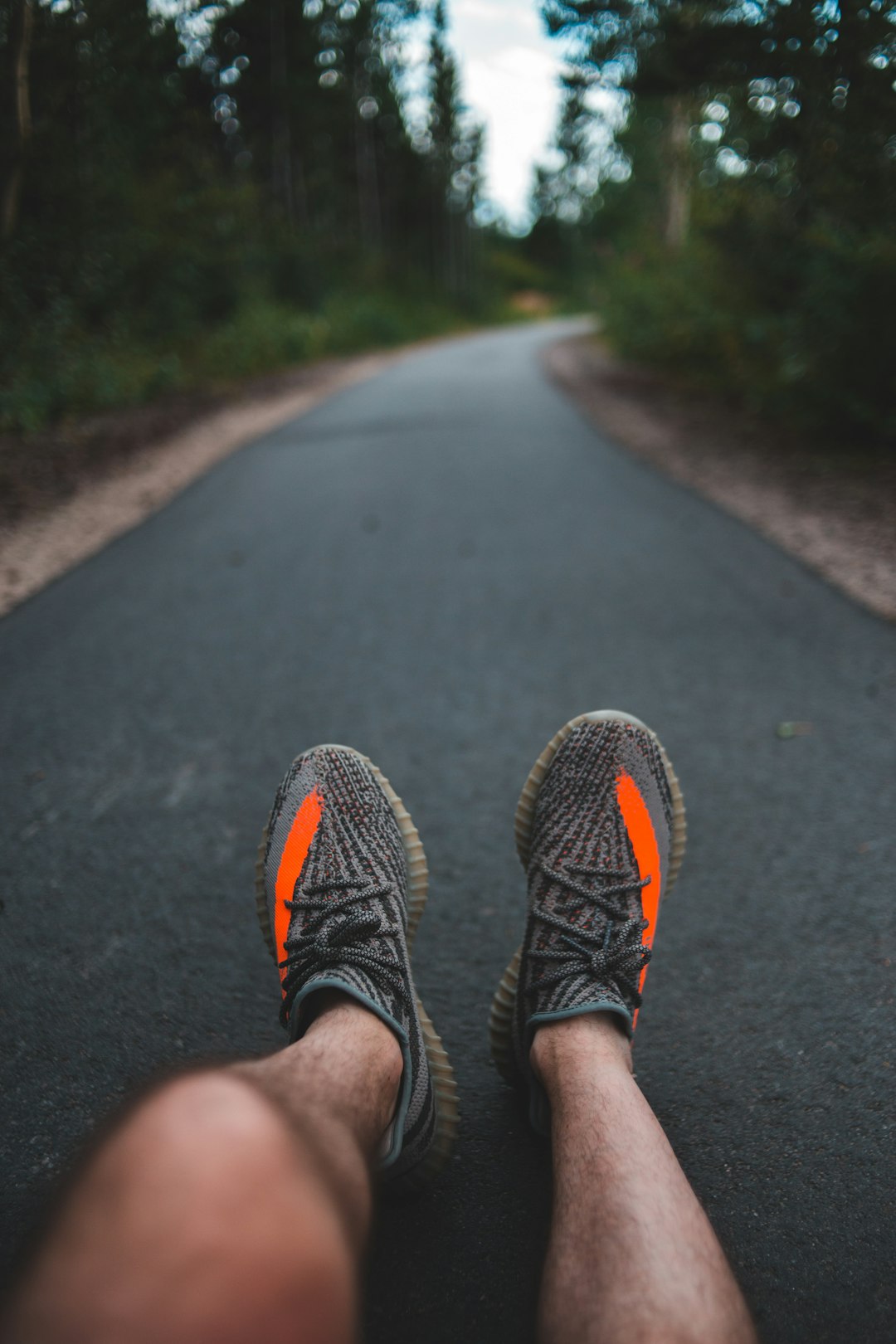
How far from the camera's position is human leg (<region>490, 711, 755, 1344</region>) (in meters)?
0.77

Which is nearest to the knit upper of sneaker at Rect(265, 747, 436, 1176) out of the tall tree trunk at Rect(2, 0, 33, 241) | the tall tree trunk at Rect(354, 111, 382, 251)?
the tall tree trunk at Rect(2, 0, 33, 241)

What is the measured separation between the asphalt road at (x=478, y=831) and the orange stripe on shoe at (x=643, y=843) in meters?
0.14

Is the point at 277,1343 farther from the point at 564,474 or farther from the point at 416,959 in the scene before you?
the point at 564,474

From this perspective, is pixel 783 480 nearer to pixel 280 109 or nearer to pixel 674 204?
pixel 674 204

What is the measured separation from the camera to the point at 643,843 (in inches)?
58.7

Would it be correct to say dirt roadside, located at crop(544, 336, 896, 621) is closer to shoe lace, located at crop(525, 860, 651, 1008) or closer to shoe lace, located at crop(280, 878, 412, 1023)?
shoe lace, located at crop(525, 860, 651, 1008)

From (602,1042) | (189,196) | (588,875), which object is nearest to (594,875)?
(588,875)

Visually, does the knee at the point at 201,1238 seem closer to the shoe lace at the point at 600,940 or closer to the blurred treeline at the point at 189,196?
the shoe lace at the point at 600,940

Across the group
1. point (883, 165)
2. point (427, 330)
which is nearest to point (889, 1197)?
point (883, 165)

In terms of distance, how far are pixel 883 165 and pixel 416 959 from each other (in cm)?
487

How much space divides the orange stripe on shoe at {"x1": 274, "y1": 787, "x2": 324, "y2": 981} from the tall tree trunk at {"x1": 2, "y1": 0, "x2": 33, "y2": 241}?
6761 millimetres

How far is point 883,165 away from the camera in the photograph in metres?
4.28

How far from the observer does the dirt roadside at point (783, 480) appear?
346 cm

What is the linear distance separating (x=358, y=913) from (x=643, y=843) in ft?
1.80
